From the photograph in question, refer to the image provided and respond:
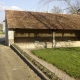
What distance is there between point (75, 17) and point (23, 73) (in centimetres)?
2010

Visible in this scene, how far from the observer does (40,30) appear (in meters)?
23.9

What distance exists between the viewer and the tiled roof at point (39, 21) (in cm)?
2323

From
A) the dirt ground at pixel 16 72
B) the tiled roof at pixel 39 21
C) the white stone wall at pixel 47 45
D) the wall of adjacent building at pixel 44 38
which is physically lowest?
the dirt ground at pixel 16 72

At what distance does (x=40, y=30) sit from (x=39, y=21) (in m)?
1.61

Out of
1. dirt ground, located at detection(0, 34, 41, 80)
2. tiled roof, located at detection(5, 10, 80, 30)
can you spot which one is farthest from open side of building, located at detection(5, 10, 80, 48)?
dirt ground, located at detection(0, 34, 41, 80)

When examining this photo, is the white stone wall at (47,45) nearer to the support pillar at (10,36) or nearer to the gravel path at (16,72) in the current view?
the support pillar at (10,36)

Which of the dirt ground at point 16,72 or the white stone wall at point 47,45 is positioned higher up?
the white stone wall at point 47,45

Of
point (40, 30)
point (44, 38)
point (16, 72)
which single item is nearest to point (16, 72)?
point (16, 72)

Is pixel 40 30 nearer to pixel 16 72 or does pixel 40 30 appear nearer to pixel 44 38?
pixel 44 38

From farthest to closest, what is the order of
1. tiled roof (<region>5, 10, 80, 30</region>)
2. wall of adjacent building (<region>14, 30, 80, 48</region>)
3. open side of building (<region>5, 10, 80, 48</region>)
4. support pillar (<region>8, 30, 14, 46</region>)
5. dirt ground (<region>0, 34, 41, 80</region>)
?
tiled roof (<region>5, 10, 80, 30</region>) < wall of adjacent building (<region>14, 30, 80, 48</region>) < open side of building (<region>5, 10, 80, 48</region>) < support pillar (<region>8, 30, 14, 46</region>) < dirt ground (<region>0, 34, 41, 80</region>)

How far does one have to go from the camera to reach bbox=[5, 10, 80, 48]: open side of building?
22.9 metres

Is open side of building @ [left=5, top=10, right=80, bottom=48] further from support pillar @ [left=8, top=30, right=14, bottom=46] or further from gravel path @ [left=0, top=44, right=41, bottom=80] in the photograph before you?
gravel path @ [left=0, top=44, right=41, bottom=80]

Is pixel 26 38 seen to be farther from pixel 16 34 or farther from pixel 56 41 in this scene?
pixel 56 41

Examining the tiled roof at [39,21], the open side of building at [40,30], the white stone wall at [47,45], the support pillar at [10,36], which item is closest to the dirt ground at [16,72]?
the support pillar at [10,36]
